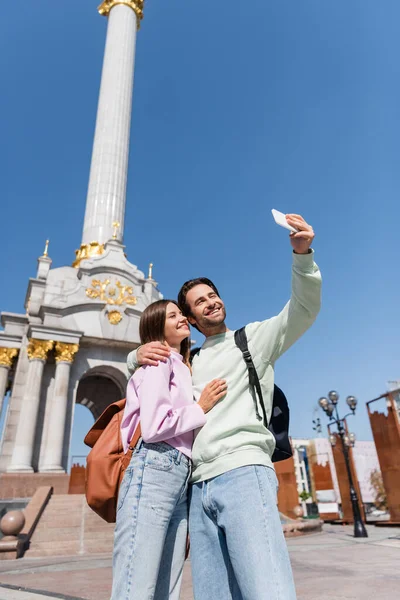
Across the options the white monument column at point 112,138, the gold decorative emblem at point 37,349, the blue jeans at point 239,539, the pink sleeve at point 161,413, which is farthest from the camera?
the white monument column at point 112,138

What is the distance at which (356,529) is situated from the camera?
11.6 m

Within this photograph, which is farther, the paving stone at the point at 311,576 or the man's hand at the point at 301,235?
the paving stone at the point at 311,576

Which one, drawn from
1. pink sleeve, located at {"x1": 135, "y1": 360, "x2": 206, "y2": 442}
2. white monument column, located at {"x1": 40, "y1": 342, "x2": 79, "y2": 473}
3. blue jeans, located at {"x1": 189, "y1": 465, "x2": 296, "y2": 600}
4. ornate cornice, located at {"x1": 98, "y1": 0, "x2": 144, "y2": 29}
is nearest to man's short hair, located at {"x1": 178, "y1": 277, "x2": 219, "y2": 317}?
Result: pink sleeve, located at {"x1": 135, "y1": 360, "x2": 206, "y2": 442}

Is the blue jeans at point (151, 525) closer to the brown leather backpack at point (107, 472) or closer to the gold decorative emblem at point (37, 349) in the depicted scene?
the brown leather backpack at point (107, 472)

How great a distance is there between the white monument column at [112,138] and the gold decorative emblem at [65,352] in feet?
16.4

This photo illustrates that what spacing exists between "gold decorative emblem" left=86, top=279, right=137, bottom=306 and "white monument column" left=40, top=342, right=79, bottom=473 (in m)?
2.67

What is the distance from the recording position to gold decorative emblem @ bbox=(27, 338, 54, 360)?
15.6m

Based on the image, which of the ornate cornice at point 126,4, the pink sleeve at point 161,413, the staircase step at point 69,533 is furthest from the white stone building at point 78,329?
the pink sleeve at point 161,413

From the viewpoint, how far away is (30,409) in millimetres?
14812

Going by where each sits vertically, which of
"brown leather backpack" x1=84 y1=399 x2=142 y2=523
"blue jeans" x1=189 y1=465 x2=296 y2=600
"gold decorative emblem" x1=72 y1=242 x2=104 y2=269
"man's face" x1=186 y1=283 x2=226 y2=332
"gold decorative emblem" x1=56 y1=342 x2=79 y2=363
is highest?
"gold decorative emblem" x1=72 y1=242 x2=104 y2=269

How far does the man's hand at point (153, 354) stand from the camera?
2189 mm

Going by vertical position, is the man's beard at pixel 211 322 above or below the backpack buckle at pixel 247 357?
above

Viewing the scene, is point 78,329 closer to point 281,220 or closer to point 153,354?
point 153,354

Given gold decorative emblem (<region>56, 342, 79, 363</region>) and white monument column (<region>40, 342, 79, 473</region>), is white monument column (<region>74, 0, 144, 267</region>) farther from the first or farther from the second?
white monument column (<region>40, 342, 79, 473</region>)
